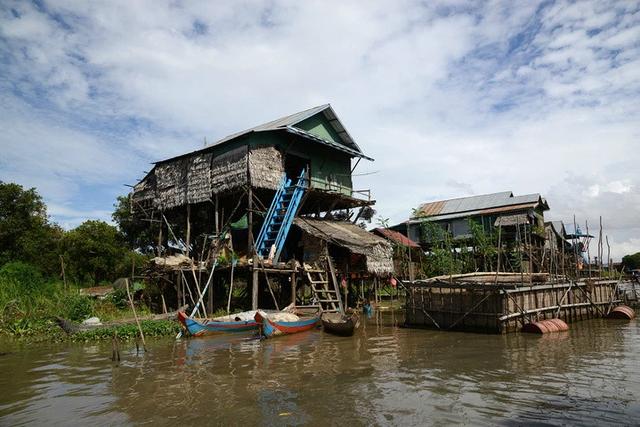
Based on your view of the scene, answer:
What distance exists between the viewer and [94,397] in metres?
8.27

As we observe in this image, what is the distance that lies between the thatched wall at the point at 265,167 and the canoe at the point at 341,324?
677cm

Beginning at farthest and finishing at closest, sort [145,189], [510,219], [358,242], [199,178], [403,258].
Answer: [510,219] < [403,258] < [145,189] < [199,178] < [358,242]

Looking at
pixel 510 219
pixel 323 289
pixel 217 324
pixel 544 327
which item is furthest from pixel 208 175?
pixel 510 219

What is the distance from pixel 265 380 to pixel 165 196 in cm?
1554

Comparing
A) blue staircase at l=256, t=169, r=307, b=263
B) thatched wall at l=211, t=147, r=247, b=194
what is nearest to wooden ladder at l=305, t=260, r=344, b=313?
blue staircase at l=256, t=169, r=307, b=263

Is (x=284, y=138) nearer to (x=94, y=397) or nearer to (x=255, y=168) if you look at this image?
(x=255, y=168)

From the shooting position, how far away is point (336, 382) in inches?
340

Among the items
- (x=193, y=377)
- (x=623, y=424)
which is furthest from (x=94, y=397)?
(x=623, y=424)

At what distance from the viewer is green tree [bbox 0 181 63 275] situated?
90.2ft

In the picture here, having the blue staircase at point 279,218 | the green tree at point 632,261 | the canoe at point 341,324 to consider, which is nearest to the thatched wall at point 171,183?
the blue staircase at point 279,218

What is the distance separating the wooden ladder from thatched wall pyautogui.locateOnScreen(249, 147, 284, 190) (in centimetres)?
406

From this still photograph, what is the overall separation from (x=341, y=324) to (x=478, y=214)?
2277 centimetres

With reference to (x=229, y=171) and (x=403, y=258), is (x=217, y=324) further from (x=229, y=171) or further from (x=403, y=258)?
(x=403, y=258)

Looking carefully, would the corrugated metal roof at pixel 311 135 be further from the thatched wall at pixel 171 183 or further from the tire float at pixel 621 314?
the tire float at pixel 621 314
